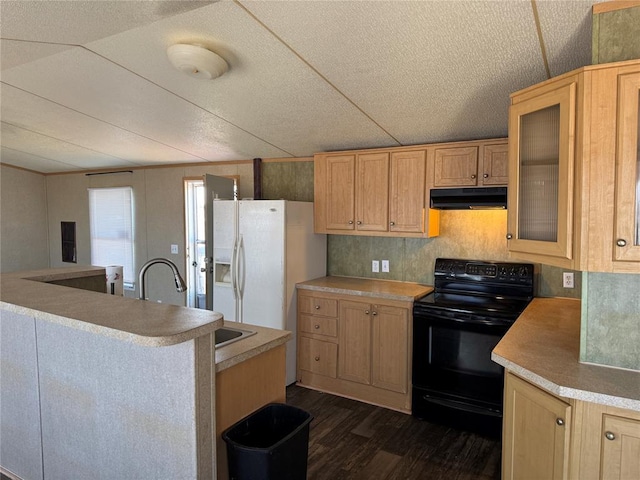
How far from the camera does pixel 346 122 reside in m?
3.14

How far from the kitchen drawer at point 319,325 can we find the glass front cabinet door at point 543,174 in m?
1.88

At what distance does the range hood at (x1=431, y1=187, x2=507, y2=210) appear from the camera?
9.86 feet

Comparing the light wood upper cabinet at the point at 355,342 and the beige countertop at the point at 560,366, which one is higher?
the beige countertop at the point at 560,366

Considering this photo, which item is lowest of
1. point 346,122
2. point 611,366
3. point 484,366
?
point 484,366

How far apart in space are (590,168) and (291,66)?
1.60 m

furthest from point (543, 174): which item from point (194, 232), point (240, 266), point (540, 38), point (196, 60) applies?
Result: point (194, 232)

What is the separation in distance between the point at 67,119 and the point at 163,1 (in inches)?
101

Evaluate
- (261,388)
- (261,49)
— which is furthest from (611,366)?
(261,49)

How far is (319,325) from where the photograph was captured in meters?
3.65

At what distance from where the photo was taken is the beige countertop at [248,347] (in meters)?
1.68

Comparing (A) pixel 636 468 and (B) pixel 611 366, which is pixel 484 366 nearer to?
(B) pixel 611 366

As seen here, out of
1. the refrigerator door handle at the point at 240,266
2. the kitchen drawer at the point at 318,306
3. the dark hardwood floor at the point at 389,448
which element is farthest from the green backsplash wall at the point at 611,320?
the refrigerator door handle at the point at 240,266

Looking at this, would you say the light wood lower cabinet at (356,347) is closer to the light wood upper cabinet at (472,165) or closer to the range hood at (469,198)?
the range hood at (469,198)

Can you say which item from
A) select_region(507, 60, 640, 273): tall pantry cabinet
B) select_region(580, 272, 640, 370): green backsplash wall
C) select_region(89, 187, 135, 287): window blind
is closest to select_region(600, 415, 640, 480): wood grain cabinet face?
select_region(580, 272, 640, 370): green backsplash wall
